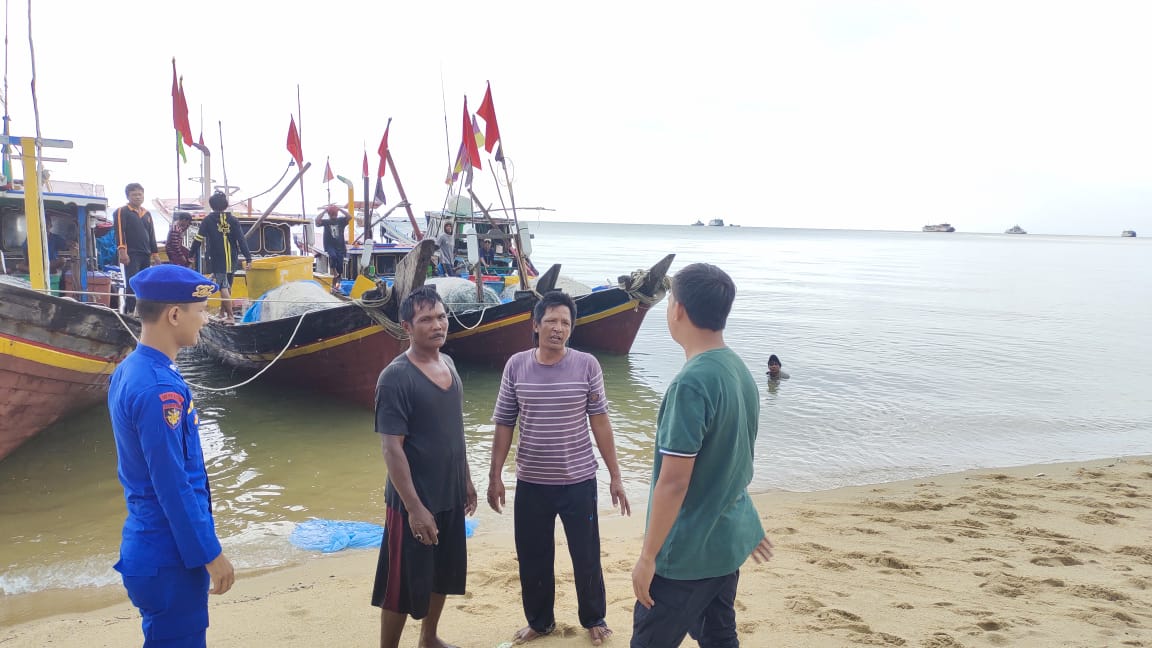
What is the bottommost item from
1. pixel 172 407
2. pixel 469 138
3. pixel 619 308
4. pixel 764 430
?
pixel 764 430

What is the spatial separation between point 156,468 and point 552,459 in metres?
1.63

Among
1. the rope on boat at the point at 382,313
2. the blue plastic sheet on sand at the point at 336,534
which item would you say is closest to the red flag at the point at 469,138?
the rope on boat at the point at 382,313

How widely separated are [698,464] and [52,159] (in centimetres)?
894

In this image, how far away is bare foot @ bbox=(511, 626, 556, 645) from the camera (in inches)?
134

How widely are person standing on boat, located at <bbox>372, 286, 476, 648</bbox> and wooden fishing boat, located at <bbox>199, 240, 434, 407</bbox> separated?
520 cm

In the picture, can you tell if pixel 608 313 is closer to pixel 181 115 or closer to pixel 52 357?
pixel 181 115

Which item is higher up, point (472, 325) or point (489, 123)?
point (489, 123)

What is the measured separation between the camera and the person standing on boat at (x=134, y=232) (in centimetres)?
857

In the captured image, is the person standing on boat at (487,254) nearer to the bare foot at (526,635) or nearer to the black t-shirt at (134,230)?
the black t-shirt at (134,230)

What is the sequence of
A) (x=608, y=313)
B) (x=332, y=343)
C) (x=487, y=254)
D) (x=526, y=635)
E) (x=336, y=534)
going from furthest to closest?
(x=487, y=254), (x=608, y=313), (x=332, y=343), (x=336, y=534), (x=526, y=635)

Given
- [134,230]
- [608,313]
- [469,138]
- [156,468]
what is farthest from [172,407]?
[608,313]

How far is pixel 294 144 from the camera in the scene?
15852 mm

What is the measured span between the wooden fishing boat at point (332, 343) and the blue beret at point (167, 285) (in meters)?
5.82

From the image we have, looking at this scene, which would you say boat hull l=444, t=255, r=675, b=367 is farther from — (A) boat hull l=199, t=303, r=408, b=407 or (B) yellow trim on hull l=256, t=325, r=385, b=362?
(B) yellow trim on hull l=256, t=325, r=385, b=362
